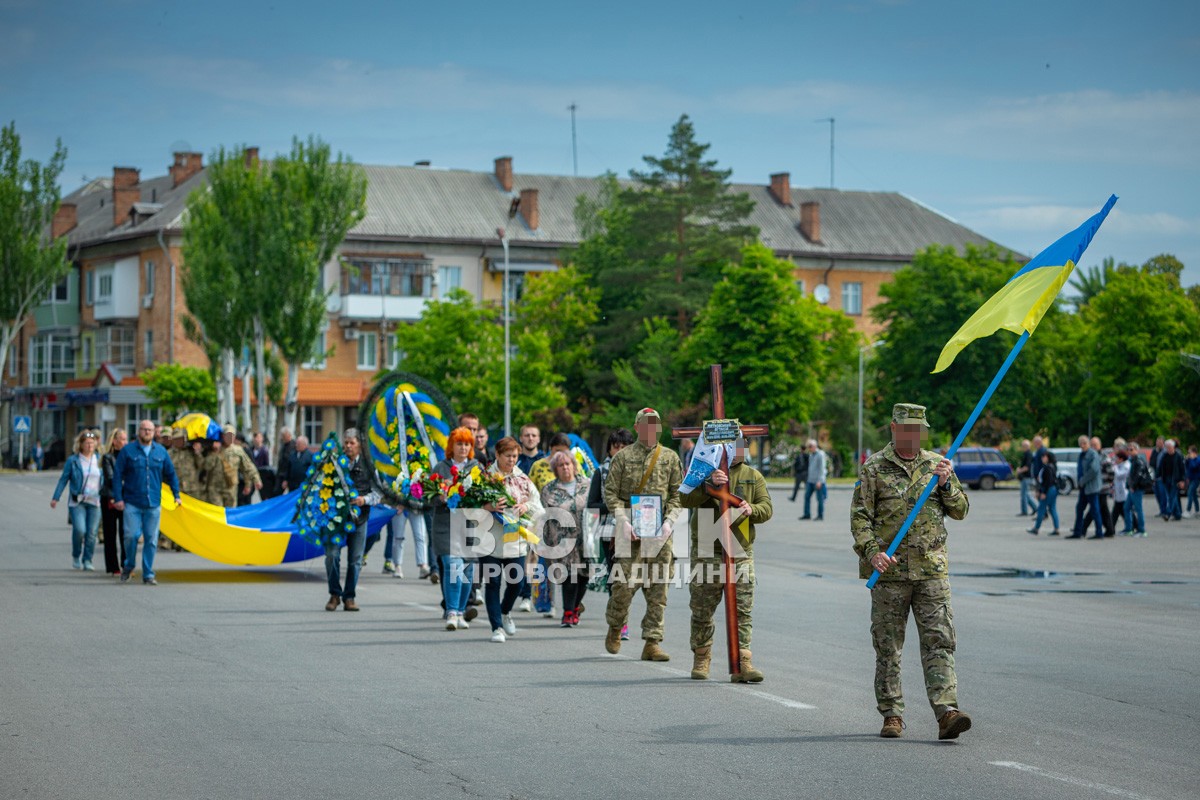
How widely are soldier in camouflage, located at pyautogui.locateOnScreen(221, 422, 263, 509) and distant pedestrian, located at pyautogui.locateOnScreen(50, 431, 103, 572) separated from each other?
2876mm

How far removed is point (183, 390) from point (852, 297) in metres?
40.3

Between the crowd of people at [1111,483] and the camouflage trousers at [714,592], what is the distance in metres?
18.9

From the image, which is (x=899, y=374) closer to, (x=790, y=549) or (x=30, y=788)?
(x=790, y=549)

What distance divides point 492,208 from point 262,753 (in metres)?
77.9

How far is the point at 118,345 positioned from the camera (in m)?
83.9

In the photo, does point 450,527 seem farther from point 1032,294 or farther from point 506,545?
point 1032,294

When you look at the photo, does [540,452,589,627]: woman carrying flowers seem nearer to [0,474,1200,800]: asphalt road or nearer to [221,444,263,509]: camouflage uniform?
[0,474,1200,800]: asphalt road

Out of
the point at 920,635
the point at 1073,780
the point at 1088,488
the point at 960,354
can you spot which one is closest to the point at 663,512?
the point at 920,635

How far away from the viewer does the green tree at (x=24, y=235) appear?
71.3m

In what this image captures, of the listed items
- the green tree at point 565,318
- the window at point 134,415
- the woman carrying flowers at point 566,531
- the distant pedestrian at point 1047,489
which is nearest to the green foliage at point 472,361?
the green tree at point 565,318

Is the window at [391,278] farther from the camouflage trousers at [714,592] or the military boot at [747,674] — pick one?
the military boot at [747,674]

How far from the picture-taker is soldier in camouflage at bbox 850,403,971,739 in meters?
8.67

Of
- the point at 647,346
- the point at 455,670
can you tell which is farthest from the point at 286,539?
the point at 647,346

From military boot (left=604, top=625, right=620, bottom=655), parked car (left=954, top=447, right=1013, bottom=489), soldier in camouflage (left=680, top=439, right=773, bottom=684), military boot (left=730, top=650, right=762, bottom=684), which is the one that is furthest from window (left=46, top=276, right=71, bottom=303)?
military boot (left=730, top=650, right=762, bottom=684)
